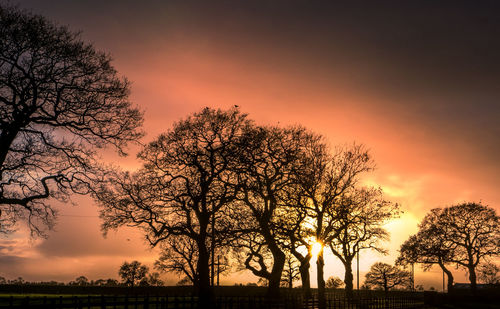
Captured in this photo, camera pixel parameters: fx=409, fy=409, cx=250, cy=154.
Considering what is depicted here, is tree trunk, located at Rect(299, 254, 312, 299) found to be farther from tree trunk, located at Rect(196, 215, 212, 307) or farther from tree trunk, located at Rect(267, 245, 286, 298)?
tree trunk, located at Rect(196, 215, 212, 307)

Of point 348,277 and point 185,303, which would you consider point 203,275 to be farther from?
point 348,277

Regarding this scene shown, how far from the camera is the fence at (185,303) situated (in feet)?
56.9

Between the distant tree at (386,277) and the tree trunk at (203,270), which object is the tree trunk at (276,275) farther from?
the distant tree at (386,277)

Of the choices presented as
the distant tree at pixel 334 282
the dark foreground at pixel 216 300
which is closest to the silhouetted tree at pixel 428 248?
the dark foreground at pixel 216 300

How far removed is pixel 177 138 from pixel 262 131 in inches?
249

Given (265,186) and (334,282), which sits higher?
(265,186)

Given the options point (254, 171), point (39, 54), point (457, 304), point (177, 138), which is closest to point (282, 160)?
point (254, 171)

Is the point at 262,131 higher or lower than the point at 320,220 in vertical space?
higher

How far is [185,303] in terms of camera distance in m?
24.1

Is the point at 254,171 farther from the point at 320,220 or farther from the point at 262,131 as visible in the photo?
the point at 320,220

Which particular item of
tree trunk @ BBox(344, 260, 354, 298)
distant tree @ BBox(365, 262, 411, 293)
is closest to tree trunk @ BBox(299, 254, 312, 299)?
tree trunk @ BBox(344, 260, 354, 298)

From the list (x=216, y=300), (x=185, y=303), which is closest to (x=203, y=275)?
(x=185, y=303)

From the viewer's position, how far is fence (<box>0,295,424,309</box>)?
1733 cm

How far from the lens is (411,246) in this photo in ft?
188
